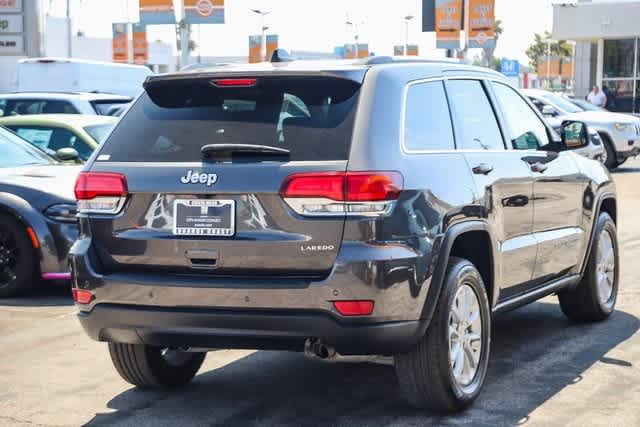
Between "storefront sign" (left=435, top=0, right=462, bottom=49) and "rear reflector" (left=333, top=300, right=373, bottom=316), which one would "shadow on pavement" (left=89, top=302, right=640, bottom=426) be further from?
"storefront sign" (left=435, top=0, right=462, bottom=49)

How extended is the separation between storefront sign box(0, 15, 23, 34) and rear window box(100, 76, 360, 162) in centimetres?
Answer: 2677

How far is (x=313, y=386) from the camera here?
6.56m

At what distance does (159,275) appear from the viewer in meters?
5.57

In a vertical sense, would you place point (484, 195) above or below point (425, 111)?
below

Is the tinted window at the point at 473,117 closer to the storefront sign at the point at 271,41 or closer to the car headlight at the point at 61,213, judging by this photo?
the car headlight at the point at 61,213

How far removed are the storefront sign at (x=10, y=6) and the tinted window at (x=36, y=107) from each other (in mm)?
14575

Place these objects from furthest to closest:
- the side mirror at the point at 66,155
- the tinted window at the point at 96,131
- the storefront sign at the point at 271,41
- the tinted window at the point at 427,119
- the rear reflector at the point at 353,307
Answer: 1. the storefront sign at the point at 271,41
2. the tinted window at the point at 96,131
3. the side mirror at the point at 66,155
4. the tinted window at the point at 427,119
5. the rear reflector at the point at 353,307

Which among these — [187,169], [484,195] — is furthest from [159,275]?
[484,195]

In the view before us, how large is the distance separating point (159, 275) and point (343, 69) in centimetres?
127

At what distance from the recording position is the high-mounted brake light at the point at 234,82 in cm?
566

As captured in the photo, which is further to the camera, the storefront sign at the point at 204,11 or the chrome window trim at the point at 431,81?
the storefront sign at the point at 204,11

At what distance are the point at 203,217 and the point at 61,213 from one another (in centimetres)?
433

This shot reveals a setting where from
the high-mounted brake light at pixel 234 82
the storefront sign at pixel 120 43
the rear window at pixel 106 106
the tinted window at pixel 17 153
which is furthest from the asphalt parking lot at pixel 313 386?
the storefront sign at pixel 120 43

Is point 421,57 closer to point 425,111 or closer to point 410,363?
point 425,111
